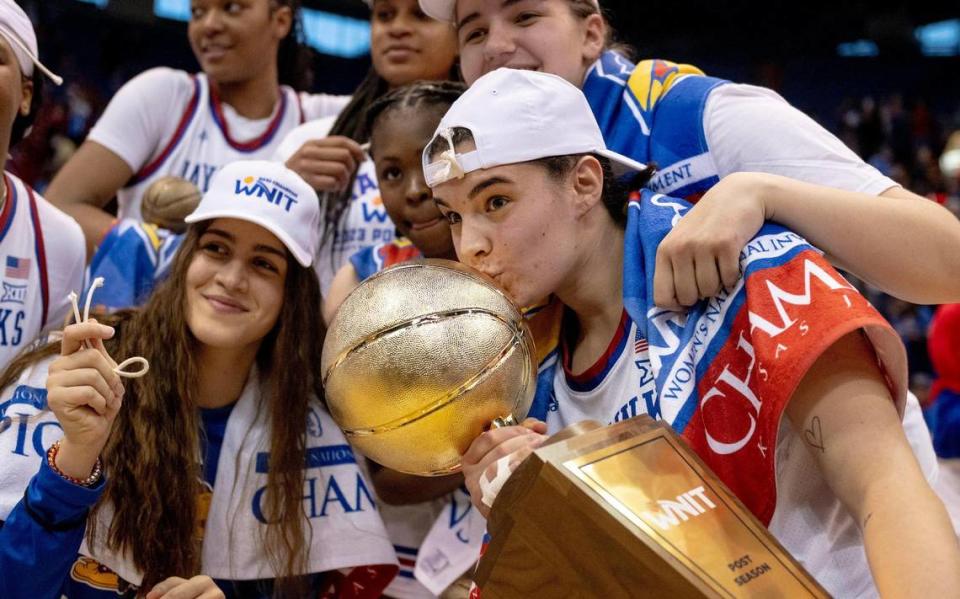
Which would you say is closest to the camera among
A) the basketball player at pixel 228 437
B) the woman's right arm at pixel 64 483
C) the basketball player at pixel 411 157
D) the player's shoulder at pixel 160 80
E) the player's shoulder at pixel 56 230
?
the woman's right arm at pixel 64 483

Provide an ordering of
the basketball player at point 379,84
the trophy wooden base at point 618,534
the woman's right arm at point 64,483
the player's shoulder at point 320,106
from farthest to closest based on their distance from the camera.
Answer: the player's shoulder at point 320,106 < the basketball player at point 379,84 < the woman's right arm at point 64,483 < the trophy wooden base at point 618,534

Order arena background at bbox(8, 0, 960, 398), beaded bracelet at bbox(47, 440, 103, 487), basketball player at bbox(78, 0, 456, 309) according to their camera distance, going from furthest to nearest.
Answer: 1. arena background at bbox(8, 0, 960, 398)
2. basketball player at bbox(78, 0, 456, 309)
3. beaded bracelet at bbox(47, 440, 103, 487)

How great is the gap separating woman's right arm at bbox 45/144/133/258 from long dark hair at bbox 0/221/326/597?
84 centimetres

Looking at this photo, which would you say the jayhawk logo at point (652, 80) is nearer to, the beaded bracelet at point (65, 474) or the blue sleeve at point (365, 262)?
the blue sleeve at point (365, 262)

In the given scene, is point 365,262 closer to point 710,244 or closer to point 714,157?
point 714,157

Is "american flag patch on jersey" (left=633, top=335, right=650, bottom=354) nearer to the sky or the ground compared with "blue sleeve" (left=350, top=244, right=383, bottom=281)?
nearer to the sky

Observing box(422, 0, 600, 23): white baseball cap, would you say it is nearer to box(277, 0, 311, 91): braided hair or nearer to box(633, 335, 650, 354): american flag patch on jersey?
→ box(633, 335, 650, 354): american flag patch on jersey

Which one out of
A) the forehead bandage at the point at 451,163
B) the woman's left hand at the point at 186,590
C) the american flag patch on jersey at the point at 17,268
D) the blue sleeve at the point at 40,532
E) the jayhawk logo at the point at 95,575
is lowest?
the jayhawk logo at the point at 95,575

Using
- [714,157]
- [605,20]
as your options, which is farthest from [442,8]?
[714,157]

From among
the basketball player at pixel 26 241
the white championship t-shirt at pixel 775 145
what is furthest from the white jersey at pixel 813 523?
the basketball player at pixel 26 241

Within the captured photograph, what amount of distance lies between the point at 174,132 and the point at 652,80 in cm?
183

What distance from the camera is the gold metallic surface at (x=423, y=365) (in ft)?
4.27

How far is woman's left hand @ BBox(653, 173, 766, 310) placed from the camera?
1507mm

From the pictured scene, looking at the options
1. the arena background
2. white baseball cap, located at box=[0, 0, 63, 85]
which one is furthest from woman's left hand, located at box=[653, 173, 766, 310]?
the arena background
